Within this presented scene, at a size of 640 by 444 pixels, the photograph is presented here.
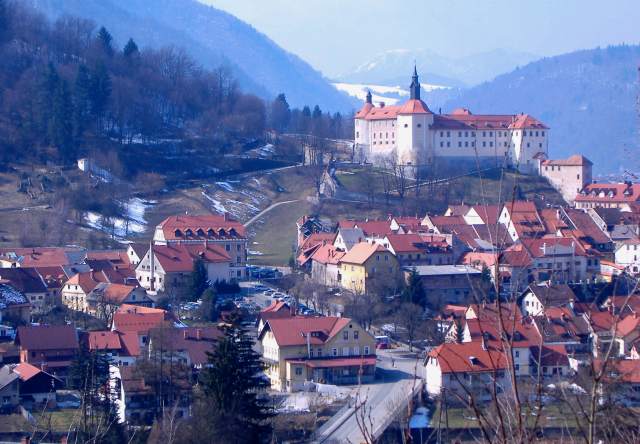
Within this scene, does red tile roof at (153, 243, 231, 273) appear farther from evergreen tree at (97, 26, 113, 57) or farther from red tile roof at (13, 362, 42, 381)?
evergreen tree at (97, 26, 113, 57)

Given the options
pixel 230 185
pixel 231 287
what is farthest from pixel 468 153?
pixel 231 287

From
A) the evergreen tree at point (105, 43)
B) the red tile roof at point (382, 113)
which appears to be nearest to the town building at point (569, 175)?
the red tile roof at point (382, 113)

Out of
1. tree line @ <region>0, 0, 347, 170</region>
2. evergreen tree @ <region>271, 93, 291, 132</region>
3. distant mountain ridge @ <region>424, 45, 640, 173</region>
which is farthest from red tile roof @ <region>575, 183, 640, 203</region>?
distant mountain ridge @ <region>424, 45, 640, 173</region>

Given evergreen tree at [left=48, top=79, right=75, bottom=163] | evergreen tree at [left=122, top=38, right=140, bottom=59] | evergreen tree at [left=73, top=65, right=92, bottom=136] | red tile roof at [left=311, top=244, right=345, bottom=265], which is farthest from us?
evergreen tree at [left=122, top=38, right=140, bottom=59]

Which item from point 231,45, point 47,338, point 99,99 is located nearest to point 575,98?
point 231,45

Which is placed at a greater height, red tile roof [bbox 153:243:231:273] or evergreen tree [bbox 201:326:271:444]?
red tile roof [bbox 153:243:231:273]

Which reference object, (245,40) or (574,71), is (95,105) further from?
(245,40)
